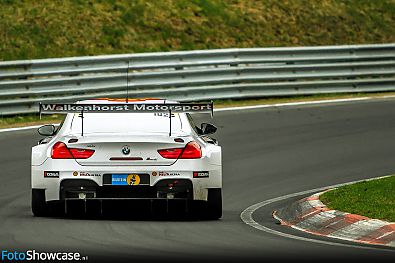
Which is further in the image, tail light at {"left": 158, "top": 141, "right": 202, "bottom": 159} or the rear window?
the rear window

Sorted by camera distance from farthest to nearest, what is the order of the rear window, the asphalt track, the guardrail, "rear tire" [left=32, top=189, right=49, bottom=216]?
the guardrail → the rear window → "rear tire" [left=32, top=189, right=49, bottom=216] → the asphalt track

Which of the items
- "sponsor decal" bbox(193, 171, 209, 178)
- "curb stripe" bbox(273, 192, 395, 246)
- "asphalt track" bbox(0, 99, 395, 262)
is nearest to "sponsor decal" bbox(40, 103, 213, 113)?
"sponsor decal" bbox(193, 171, 209, 178)

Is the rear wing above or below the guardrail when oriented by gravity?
below

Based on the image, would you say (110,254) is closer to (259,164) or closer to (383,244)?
(383,244)

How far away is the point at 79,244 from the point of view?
37.8ft

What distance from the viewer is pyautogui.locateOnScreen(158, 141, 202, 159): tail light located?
13617 millimetres

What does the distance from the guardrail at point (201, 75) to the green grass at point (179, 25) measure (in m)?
2.65

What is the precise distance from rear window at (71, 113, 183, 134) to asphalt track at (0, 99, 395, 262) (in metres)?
0.95

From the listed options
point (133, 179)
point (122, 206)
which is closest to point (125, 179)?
point (133, 179)

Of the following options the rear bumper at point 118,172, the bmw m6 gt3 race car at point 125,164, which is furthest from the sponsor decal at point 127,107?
the rear bumper at point 118,172

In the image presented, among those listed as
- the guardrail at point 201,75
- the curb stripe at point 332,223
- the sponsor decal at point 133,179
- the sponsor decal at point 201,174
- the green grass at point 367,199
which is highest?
the guardrail at point 201,75

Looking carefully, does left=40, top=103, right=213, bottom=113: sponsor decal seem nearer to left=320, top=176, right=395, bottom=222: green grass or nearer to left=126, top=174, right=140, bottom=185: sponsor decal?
left=126, top=174, right=140, bottom=185: sponsor decal

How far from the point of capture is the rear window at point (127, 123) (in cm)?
1397

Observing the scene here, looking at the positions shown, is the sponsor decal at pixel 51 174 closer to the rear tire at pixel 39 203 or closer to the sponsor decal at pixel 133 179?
the rear tire at pixel 39 203
